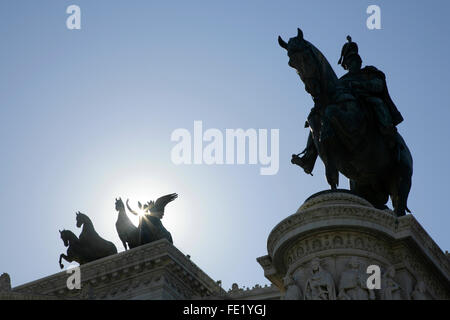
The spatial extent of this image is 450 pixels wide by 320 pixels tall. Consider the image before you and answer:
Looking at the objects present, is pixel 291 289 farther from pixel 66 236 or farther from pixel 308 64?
pixel 66 236

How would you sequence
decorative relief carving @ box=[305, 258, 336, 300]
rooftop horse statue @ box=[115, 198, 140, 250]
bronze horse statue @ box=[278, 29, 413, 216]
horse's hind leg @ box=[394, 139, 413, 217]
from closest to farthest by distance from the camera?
1. decorative relief carving @ box=[305, 258, 336, 300]
2. bronze horse statue @ box=[278, 29, 413, 216]
3. horse's hind leg @ box=[394, 139, 413, 217]
4. rooftop horse statue @ box=[115, 198, 140, 250]

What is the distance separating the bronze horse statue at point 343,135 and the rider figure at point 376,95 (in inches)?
6.7

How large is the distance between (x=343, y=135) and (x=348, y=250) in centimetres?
306

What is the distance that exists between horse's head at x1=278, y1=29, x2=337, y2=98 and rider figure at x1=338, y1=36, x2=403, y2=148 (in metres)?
0.60

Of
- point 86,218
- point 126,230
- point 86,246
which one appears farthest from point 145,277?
point 86,218

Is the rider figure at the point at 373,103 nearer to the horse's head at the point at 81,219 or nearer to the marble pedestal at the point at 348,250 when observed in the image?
the marble pedestal at the point at 348,250

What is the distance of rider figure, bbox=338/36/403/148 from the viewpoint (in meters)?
17.4

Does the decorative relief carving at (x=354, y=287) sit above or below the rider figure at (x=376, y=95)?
below

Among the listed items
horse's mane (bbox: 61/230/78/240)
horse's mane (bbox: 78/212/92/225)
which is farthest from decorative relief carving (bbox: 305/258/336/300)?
horse's mane (bbox: 78/212/92/225)

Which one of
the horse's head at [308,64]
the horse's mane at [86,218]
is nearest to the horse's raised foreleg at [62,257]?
the horse's mane at [86,218]

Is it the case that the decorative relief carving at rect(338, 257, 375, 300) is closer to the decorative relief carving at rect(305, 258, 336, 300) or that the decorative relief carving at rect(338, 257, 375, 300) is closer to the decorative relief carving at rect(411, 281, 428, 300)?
the decorative relief carving at rect(305, 258, 336, 300)

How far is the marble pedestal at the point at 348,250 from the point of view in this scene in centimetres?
1441
